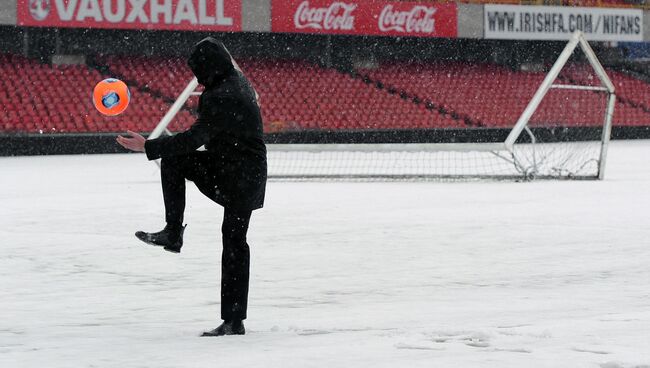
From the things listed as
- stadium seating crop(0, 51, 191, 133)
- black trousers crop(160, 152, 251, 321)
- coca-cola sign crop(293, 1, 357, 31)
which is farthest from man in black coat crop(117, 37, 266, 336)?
coca-cola sign crop(293, 1, 357, 31)

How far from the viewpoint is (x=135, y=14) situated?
29.5 meters

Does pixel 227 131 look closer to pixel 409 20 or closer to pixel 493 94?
pixel 409 20

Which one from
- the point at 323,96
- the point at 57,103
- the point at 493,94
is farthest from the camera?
the point at 493,94

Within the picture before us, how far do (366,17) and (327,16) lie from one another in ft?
4.38

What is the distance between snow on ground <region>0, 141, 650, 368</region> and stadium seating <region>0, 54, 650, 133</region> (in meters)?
13.7

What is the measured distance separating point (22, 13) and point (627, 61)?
23226 millimetres

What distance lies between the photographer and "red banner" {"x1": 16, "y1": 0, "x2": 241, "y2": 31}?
2820 centimetres

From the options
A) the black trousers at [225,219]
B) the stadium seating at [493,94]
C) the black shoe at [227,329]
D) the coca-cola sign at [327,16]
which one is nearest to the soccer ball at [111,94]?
the black trousers at [225,219]

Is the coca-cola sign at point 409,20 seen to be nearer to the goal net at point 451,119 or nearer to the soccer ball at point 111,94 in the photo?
the goal net at point 451,119

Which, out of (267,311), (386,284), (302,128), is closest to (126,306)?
(267,311)

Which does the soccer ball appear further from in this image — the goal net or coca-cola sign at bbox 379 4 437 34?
coca-cola sign at bbox 379 4 437 34

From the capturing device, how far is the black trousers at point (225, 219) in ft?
18.2

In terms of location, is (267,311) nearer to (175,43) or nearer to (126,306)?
(126,306)

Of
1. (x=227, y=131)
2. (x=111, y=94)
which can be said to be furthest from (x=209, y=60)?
(x=111, y=94)
